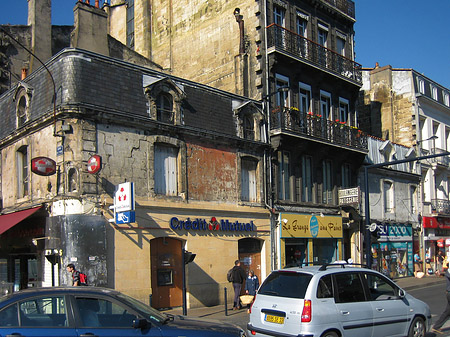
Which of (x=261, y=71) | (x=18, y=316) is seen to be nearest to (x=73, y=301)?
(x=18, y=316)

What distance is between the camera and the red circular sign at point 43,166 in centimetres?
1473

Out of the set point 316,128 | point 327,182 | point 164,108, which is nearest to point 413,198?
point 327,182

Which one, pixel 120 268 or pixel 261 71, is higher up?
pixel 261 71

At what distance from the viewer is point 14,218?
15992 millimetres

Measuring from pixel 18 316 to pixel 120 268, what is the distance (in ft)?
28.9

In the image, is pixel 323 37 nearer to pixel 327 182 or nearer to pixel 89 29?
pixel 327 182

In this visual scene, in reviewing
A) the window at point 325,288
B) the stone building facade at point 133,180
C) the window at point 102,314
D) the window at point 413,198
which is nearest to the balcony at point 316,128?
the stone building facade at point 133,180

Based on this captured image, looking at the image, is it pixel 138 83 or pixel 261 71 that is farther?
pixel 261 71

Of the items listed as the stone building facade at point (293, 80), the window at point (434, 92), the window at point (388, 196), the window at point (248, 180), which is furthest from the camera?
the window at point (434, 92)

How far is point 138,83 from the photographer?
16.8m

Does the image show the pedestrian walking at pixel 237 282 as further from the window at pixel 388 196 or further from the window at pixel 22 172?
the window at pixel 388 196

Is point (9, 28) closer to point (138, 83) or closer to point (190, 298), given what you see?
point (138, 83)

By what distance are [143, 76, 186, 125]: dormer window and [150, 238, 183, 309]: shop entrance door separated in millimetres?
4229

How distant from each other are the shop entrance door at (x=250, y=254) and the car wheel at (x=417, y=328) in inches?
394
